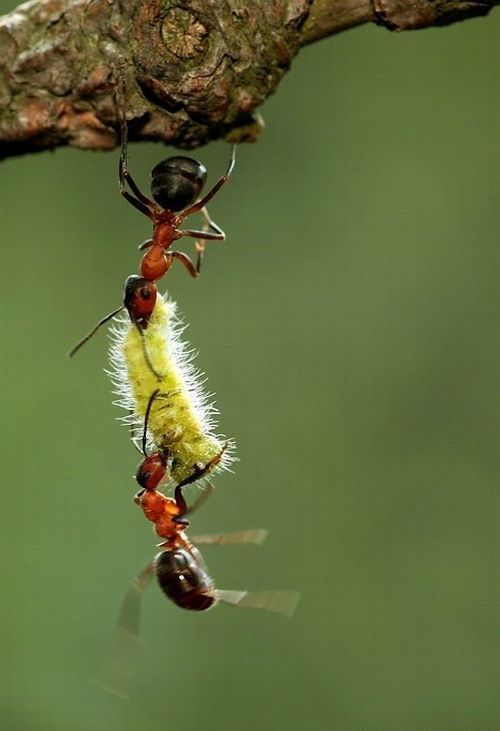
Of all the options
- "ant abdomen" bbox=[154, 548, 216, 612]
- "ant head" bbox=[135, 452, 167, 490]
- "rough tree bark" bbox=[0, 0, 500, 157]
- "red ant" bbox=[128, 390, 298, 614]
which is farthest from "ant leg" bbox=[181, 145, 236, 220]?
"ant abdomen" bbox=[154, 548, 216, 612]

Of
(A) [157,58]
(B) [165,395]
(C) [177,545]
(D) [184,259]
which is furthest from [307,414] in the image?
(A) [157,58]

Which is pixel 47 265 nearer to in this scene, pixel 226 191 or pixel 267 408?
pixel 226 191

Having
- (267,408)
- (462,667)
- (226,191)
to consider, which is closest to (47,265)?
(226,191)

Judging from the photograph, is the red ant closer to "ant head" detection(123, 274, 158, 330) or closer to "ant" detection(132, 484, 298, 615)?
"ant" detection(132, 484, 298, 615)

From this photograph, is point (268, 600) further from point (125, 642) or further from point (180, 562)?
point (125, 642)

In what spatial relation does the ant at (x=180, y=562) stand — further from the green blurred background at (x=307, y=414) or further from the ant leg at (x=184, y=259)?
the green blurred background at (x=307, y=414)

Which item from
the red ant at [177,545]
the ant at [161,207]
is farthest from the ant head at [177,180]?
the red ant at [177,545]
